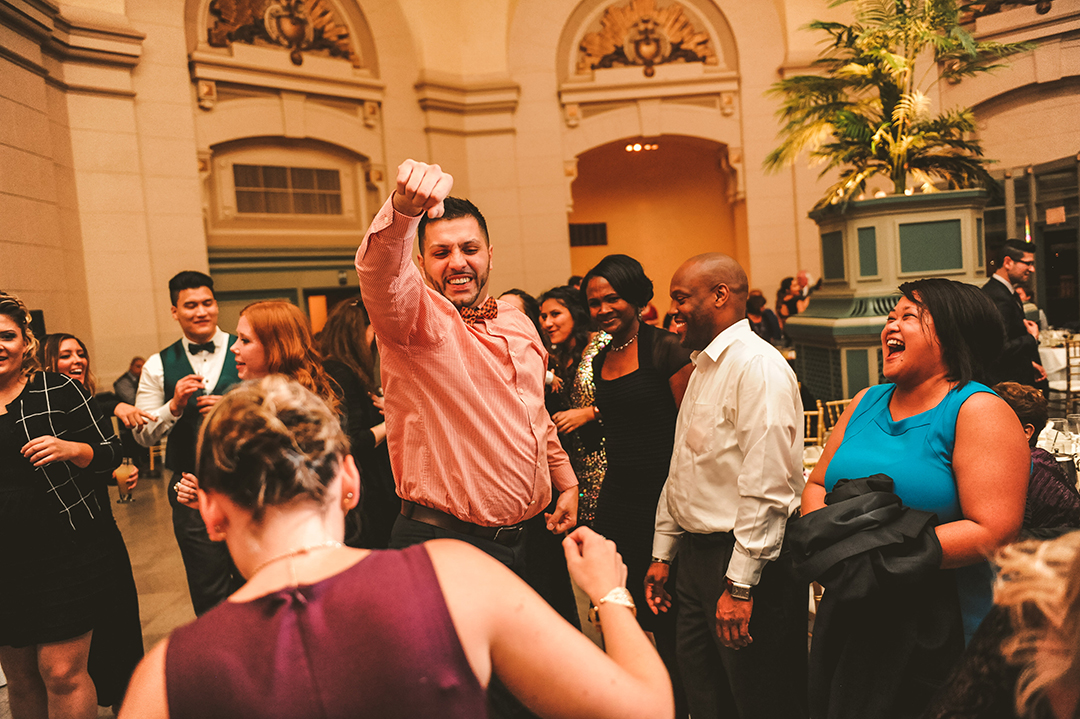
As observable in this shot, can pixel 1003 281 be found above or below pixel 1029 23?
below

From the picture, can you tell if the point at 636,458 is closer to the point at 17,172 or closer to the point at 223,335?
the point at 223,335

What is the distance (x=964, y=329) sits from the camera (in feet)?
6.50

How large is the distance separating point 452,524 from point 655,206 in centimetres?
1387

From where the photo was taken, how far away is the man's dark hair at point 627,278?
10.1ft

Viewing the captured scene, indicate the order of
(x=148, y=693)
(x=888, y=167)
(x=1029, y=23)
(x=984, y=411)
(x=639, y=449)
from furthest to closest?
(x=1029, y=23)
(x=888, y=167)
(x=639, y=449)
(x=984, y=411)
(x=148, y=693)

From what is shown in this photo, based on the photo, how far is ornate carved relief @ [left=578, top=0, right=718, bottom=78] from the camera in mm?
12258

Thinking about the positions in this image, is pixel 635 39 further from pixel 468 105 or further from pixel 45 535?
pixel 45 535

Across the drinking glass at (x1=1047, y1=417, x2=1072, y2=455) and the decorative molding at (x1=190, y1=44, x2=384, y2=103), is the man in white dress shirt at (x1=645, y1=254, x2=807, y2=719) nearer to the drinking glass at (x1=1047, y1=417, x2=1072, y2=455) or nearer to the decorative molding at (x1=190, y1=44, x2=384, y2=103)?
the drinking glass at (x1=1047, y1=417, x2=1072, y2=455)

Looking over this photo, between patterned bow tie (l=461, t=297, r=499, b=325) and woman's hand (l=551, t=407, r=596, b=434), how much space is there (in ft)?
4.00

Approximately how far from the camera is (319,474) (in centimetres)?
100

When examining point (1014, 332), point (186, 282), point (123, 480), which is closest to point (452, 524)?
point (186, 282)

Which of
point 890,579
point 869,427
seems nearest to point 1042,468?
point 869,427

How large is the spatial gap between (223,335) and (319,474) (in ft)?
9.87

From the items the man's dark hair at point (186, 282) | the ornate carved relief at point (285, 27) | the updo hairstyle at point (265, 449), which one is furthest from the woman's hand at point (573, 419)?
the ornate carved relief at point (285, 27)
